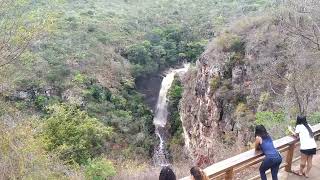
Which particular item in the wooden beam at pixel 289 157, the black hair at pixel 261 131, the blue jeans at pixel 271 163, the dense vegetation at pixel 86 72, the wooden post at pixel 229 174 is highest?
the black hair at pixel 261 131

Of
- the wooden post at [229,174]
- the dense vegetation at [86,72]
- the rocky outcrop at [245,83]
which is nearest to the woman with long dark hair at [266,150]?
the wooden post at [229,174]

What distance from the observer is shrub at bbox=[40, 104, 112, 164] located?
20828 mm

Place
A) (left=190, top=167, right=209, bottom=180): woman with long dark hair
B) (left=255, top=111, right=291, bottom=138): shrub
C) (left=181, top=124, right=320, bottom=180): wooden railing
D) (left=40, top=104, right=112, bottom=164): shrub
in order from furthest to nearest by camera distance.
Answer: (left=40, top=104, right=112, bottom=164): shrub
(left=255, top=111, right=291, bottom=138): shrub
(left=181, top=124, right=320, bottom=180): wooden railing
(left=190, top=167, right=209, bottom=180): woman with long dark hair

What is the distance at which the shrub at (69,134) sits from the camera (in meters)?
20.8

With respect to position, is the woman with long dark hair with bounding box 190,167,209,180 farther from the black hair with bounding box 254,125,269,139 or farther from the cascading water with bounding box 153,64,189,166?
the cascading water with bounding box 153,64,189,166

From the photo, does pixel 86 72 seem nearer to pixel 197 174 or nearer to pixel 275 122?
pixel 275 122

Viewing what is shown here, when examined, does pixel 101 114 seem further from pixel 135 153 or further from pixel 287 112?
pixel 287 112

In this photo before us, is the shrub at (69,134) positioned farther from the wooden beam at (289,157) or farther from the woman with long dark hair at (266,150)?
the woman with long dark hair at (266,150)

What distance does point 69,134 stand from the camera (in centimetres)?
2206

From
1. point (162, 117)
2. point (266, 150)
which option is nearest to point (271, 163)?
point (266, 150)

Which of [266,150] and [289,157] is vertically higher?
[266,150]

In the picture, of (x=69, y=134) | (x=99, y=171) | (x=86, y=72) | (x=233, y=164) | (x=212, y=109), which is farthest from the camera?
(x=86, y=72)

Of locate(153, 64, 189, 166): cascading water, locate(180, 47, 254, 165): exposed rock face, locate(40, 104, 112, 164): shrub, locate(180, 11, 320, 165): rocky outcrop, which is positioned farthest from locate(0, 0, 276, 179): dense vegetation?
locate(180, 11, 320, 165): rocky outcrop

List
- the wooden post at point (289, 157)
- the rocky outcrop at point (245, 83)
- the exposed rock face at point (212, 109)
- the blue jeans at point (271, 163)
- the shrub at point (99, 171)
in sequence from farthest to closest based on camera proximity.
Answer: the exposed rock face at point (212, 109) → the rocky outcrop at point (245, 83) → the shrub at point (99, 171) → the wooden post at point (289, 157) → the blue jeans at point (271, 163)
